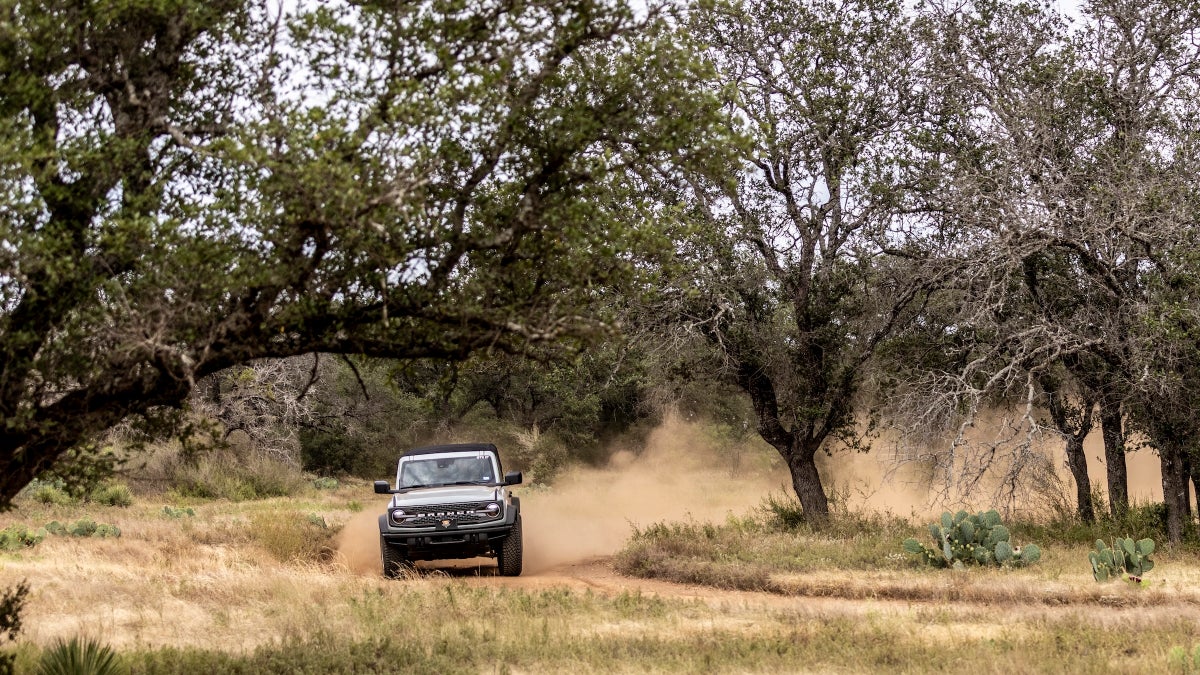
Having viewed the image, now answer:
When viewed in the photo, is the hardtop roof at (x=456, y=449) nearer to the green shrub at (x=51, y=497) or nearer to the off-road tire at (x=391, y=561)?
the off-road tire at (x=391, y=561)

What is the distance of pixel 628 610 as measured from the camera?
46.6 ft

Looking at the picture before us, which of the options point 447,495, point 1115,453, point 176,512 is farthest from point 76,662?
point 176,512

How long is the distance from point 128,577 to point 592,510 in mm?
19919

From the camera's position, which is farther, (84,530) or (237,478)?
(237,478)

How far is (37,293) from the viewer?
25.9 ft

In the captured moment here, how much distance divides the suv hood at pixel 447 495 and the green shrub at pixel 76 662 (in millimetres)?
8428

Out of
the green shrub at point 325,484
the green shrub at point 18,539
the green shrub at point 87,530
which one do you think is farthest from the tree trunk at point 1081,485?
the green shrub at point 325,484

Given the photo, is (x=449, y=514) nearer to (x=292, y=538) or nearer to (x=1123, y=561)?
(x=292, y=538)

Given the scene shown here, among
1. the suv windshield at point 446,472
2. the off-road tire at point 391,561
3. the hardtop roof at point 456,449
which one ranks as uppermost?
the hardtop roof at point 456,449

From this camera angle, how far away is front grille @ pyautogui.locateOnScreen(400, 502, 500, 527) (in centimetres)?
1773

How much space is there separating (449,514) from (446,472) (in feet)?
5.50

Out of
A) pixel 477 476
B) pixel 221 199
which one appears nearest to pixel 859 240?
pixel 477 476

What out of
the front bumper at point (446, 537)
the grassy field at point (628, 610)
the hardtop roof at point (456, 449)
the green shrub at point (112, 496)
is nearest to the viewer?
the grassy field at point (628, 610)

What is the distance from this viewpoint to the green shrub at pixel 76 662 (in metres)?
9.17
